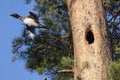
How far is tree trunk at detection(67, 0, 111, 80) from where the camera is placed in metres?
4.65

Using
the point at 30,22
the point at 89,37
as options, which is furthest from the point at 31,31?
the point at 89,37

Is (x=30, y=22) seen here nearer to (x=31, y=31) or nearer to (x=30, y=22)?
(x=30, y=22)

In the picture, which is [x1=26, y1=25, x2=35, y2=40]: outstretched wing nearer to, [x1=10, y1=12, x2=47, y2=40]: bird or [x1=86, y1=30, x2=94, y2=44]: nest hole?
[x1=10, y1=12, x2=47, y2=40]: bird

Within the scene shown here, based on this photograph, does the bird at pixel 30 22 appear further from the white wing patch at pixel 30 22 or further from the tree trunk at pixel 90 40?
the tree trunk at pixel 90 40

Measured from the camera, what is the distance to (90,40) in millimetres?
4961

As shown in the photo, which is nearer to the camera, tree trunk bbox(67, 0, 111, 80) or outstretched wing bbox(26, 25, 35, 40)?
tree trunk bbox(67, 0, 111, 80)

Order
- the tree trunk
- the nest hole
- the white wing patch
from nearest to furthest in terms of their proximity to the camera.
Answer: the tree trunk → the nest hole → the white wing patch

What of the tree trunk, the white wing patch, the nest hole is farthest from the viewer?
the white wing patch

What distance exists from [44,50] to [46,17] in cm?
57

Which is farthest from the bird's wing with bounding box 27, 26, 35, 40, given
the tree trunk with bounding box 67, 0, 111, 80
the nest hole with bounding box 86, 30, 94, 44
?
the nest hole with bounding box 86, 30, 94, 44

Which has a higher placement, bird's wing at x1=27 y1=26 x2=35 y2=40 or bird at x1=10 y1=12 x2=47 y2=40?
bird at x1=10 y1=12 x2=47 y2=40

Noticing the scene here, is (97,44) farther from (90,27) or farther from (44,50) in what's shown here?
(44,50)

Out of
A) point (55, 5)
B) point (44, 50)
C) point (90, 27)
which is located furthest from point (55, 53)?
point (90, 27)

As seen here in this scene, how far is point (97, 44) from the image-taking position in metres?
4.82
